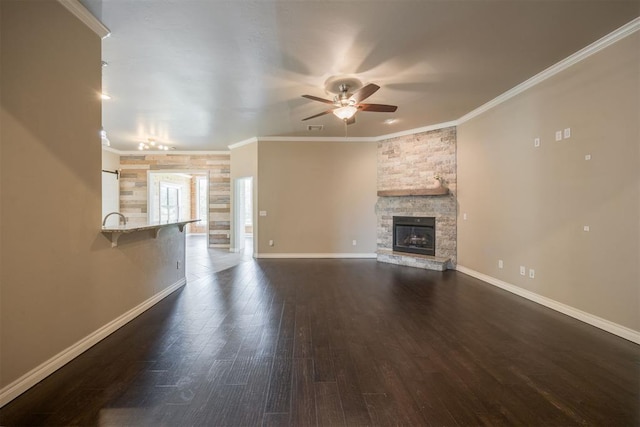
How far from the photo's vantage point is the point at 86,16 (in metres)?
2.15

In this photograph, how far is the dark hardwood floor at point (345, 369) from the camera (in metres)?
1.52

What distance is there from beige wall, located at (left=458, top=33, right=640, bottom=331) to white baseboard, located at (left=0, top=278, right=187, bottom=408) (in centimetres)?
484

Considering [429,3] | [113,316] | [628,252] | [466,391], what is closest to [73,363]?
[113,316]

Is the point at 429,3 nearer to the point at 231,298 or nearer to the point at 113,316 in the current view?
the point at 231,298

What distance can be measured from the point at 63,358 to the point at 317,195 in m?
4.88

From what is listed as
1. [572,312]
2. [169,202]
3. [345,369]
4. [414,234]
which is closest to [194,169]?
[169,202]

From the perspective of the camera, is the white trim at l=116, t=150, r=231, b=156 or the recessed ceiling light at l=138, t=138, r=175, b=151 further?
the white trim at l=116, t=150, r=231, b=156

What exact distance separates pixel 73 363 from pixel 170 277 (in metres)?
1.72

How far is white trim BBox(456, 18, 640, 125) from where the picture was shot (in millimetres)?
2397

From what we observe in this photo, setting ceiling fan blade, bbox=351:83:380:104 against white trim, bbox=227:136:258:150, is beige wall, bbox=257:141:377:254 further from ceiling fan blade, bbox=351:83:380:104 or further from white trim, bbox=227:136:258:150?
ceiling fan blade, bbox=351:83:380:104

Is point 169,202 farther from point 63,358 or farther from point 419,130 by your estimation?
point 419,130

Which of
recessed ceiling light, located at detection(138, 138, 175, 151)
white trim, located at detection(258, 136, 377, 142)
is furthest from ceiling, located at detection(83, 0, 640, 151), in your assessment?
recessed ceiling light, located at detection(138, 138, 175, 151)

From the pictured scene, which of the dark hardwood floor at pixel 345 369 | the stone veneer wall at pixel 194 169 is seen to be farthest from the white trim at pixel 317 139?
the dark hardwood floor at pixel 345 369

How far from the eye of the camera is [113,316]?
8.37 feet
